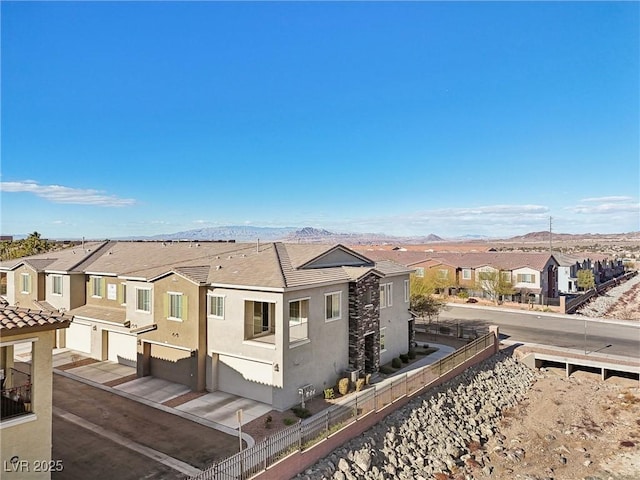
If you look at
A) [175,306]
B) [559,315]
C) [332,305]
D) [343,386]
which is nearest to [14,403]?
[175,306]

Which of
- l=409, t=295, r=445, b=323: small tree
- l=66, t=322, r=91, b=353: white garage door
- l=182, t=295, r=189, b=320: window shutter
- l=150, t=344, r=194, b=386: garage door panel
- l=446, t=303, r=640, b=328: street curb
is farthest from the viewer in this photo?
l=446, t=303, r=640, b=328: street curb

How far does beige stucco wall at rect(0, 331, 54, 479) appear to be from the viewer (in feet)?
35.7

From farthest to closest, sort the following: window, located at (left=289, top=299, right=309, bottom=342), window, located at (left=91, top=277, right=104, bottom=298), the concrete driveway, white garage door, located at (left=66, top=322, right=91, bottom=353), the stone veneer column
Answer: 1. window, located at (left=91, top=277, right=104, bottom=298)
2. white garage door, located at (left=66, top=322, right=91, bottom=353)
3. the stone veneer column
4. window, located at (left=289, top=299, right=309, bottom=342)
5. the concrete driveway

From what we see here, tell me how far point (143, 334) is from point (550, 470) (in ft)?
72.0

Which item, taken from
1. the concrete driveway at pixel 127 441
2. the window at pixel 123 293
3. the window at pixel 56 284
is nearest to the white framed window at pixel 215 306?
the concrete driveway at pixel 127 441

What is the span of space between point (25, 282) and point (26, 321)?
25.3 meters

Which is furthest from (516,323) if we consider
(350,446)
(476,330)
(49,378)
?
(49,378)

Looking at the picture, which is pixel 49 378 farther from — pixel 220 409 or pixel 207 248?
pixel 207 248

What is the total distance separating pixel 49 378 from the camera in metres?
11.8

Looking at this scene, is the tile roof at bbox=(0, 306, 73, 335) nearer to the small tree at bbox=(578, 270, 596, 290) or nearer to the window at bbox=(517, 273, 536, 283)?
the window at bbox=(517, 273, 536, 283)

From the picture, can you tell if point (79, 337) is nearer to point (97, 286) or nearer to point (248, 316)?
point (97, 286)

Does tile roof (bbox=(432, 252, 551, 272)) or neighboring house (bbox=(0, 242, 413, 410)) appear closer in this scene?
neighboring house (bbox=(0, 242, 413, 410))

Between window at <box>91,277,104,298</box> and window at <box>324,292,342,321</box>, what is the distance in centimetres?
1700

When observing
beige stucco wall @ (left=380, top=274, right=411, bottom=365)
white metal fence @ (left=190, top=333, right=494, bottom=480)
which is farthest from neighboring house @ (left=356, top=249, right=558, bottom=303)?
white metal fence @ (left=190, top=333, right=494, bottom=480)
